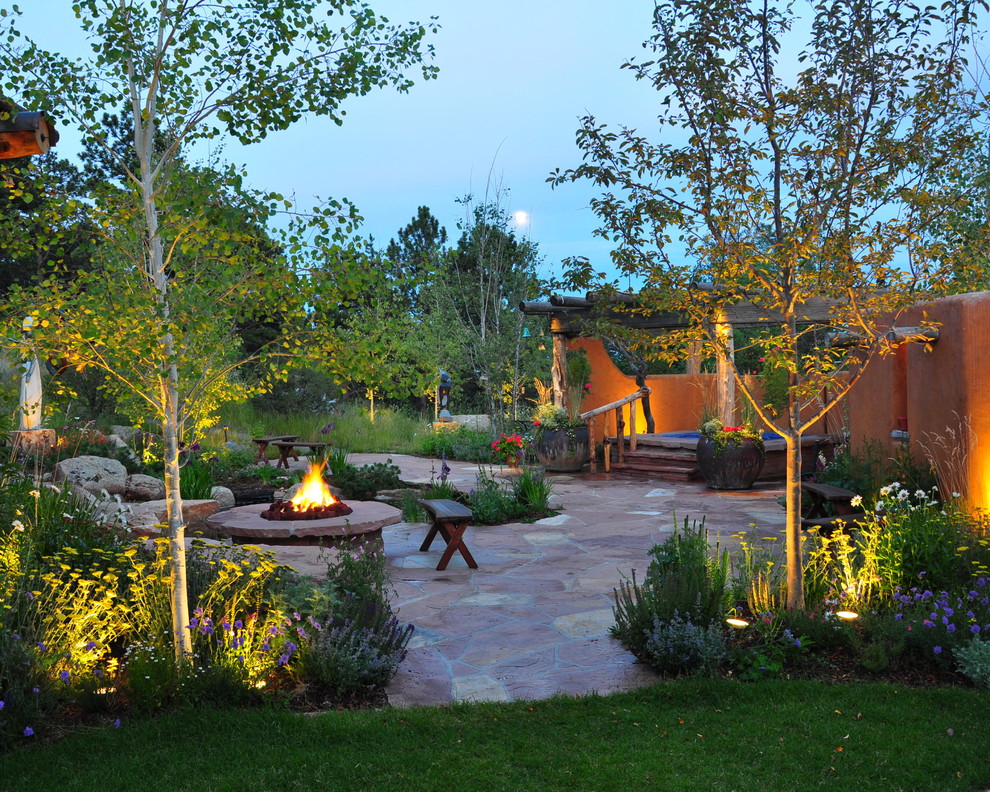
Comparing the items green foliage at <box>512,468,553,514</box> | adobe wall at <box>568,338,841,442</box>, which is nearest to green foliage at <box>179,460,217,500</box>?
green foliage at <box>512,468,553,514</box>

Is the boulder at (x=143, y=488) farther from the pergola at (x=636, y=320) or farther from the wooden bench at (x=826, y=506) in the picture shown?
the wooden bench at (x=826, y=506)

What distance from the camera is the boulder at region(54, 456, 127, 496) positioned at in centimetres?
850

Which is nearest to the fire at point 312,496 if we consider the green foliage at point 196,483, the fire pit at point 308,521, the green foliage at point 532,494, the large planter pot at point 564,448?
the fire pit at point 308,521

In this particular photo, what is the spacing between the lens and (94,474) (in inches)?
344

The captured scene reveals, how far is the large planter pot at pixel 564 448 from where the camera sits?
12.9 metres

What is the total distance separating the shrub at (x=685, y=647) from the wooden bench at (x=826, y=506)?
8.02ft

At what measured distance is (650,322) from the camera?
44.9 feet

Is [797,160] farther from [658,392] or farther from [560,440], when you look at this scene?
[658,392]

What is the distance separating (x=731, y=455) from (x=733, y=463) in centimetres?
11

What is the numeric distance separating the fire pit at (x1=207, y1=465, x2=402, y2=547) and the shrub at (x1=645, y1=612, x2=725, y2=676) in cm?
257

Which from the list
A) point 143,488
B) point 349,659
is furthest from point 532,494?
point 349,659

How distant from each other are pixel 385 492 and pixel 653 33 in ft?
21.8

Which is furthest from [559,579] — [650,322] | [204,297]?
[650,322]

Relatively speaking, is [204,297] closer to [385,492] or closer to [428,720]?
[428,720]
